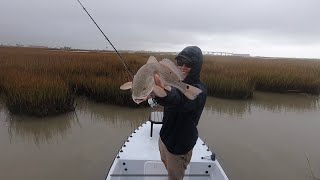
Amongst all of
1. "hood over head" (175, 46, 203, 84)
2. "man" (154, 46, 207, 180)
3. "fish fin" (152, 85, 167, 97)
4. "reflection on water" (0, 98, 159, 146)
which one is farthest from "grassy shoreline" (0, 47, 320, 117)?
"fish fin" (152, 85, 167, 97)

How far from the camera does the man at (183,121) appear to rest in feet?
8.92

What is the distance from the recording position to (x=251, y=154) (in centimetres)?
636

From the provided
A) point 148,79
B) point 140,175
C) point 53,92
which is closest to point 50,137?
point 53,92

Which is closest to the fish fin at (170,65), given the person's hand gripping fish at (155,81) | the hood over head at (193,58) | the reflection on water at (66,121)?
the person's hand gripping fish at (155,81)

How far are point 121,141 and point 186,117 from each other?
4102 millimetres

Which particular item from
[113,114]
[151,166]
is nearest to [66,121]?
[113,114]

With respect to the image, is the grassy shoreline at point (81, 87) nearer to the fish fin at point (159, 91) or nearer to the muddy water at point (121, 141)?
the muddy water at point (121, 141)

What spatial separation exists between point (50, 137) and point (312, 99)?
10.4 m

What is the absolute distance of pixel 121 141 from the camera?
678 cm

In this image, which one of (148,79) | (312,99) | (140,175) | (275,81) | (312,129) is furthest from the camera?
(275,81)

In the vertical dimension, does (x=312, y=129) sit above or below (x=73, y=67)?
below

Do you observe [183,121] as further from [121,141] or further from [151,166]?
[121,141]

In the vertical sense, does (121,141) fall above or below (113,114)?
below

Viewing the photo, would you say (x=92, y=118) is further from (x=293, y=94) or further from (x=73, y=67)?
(x=293, y=94)
